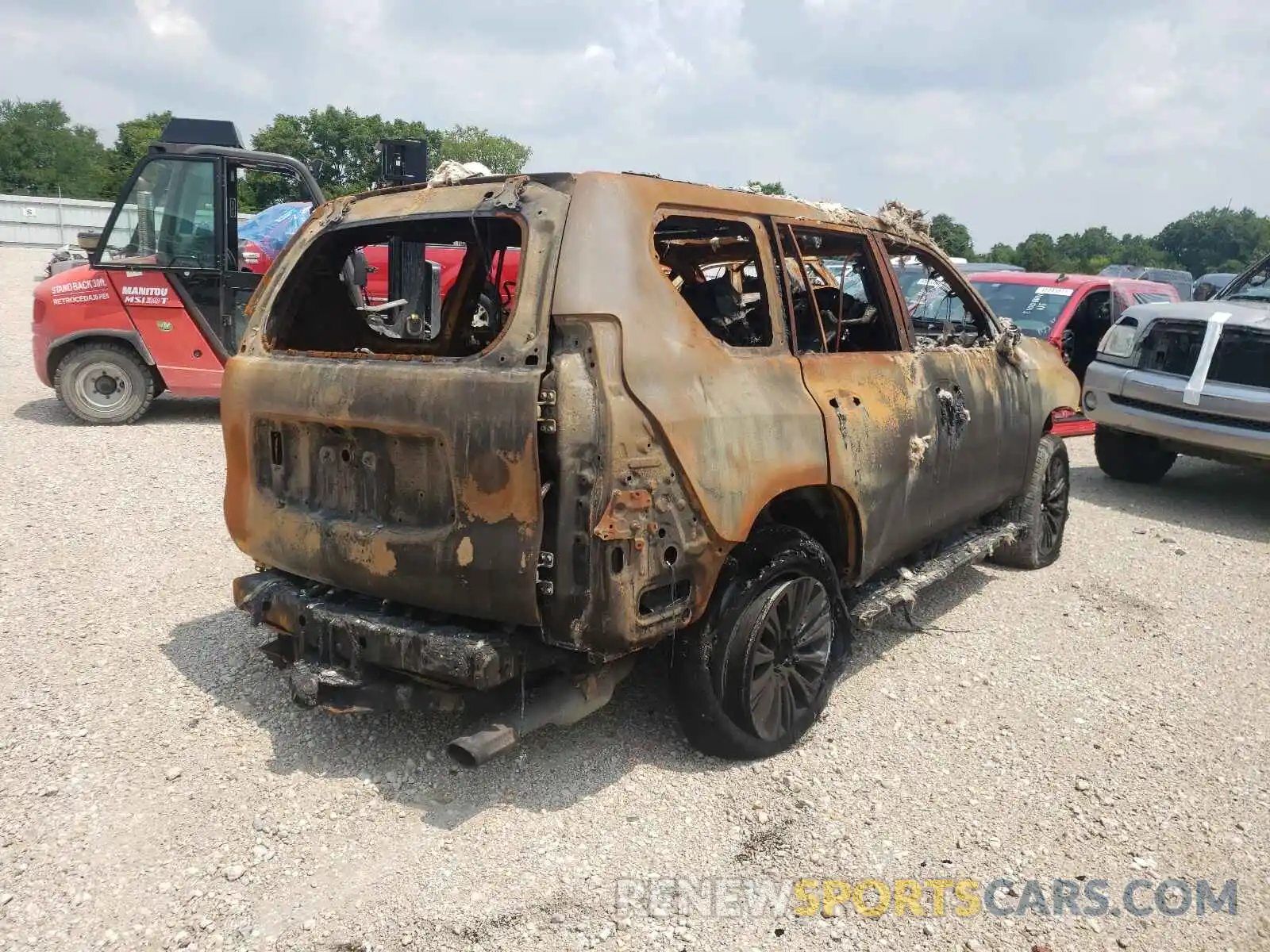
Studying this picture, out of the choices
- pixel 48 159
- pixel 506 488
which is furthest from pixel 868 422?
pixel 48 159

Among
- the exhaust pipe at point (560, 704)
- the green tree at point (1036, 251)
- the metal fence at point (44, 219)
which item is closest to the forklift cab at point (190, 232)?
the exhaust pipe at point (560, 704)

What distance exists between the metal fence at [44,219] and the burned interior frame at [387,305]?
1226 inches

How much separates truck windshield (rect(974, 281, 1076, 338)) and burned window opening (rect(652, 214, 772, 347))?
17.5ft

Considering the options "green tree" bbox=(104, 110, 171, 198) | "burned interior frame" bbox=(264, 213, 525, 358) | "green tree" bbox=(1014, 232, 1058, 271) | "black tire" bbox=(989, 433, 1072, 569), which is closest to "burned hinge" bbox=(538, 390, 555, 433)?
"burned interior frame" bbox=(264, 213, 525, 358)

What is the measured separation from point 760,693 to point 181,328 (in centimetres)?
690

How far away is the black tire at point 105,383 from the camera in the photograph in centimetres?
827

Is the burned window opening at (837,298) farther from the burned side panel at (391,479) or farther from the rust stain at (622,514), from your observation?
the burned side panel at (391,479)

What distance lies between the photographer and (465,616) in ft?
9.87

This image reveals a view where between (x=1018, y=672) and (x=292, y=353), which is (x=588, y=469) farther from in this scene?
(x=1018, y=672)

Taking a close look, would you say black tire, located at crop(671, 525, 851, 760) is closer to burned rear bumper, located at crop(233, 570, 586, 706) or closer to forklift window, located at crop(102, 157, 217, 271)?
burned rear bumper, located at crop(233, 570, 586, 706)

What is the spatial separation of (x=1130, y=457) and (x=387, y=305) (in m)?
6.55

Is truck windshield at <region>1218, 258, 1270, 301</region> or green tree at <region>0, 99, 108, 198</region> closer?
truck windshield at <region>1218, 258, 1270, 301</region>

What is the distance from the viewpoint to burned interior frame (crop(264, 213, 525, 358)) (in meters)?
3.51

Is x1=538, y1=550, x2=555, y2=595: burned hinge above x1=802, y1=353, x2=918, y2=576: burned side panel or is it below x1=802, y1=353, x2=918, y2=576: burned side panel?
below
